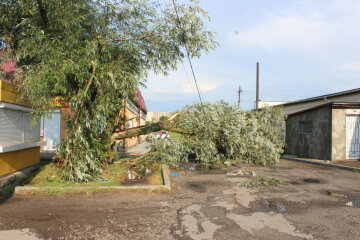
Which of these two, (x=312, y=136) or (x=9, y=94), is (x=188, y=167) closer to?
(x=9, y=94)

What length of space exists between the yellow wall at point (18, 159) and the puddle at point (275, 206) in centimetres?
763

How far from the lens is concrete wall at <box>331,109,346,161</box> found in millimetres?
12883

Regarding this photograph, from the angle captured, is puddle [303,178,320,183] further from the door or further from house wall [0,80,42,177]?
the door

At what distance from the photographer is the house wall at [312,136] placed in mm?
13305

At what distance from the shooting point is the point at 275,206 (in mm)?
5859

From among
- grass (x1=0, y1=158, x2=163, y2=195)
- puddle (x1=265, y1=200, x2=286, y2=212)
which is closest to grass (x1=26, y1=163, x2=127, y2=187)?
grass (x1=0, y1=158, x2=163, y2=195)

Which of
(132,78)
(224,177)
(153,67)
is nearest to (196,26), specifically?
(153,67)

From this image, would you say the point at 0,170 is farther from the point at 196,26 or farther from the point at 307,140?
the point at 307,140

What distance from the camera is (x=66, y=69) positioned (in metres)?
6.57

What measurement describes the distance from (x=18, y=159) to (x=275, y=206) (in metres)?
8.23

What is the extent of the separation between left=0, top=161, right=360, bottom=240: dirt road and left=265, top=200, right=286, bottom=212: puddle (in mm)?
23

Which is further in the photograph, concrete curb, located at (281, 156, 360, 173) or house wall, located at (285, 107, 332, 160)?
house wall, located at (285, 107, 332, 160)

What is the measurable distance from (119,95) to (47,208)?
4232mm

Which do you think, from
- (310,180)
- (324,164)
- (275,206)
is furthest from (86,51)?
(324,164)
